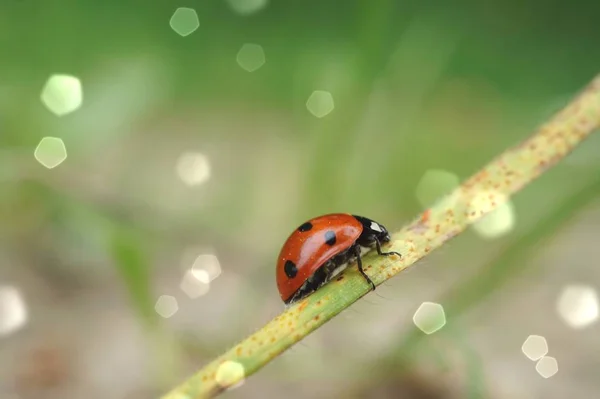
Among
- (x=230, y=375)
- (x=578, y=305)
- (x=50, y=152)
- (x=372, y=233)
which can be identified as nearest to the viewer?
(x=230, y=375)

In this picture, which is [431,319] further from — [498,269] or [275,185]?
[275,185]

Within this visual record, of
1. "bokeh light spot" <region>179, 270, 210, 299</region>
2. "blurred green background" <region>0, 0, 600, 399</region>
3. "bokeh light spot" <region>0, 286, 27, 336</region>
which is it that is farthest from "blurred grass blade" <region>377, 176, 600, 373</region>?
"bokeh light spot" <region>0, 286, 27, 336</region>

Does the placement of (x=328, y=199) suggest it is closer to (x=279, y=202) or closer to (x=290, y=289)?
(x=279, y=202)

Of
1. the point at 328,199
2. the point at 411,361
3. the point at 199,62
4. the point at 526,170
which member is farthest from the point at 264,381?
the point at 199,62

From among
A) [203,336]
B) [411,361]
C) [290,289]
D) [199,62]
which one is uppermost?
[199,62]

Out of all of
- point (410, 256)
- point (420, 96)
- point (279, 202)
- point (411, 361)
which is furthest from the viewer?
point (420, 96)

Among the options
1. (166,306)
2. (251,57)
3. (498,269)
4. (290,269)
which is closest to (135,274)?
(166,306)

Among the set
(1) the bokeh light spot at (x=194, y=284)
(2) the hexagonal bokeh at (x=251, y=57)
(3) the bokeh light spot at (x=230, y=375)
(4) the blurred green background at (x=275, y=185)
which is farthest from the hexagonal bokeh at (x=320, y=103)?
(3) the bokeh light spot at (x=230, y=375)
